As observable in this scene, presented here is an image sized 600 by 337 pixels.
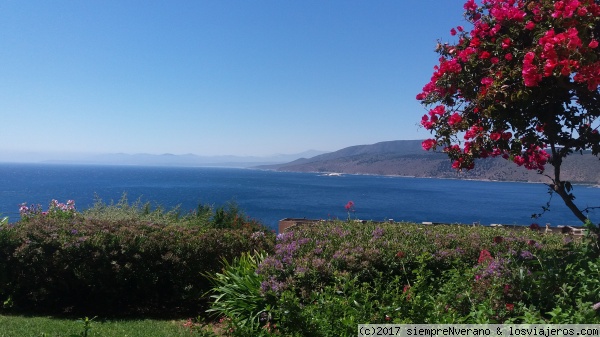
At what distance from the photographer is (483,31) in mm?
4020

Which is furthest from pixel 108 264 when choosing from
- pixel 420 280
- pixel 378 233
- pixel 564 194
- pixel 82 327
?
pixel 564 194

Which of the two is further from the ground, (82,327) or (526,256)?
(526,256)

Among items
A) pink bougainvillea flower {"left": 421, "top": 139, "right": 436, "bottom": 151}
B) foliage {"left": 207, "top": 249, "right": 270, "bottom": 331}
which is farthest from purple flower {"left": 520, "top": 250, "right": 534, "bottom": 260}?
foliage {"left": 207, "top": 249, "right": 270, "bottom": 331}

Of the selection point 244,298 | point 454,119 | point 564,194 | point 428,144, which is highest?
point 454,119

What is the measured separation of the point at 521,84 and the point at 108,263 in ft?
17.4

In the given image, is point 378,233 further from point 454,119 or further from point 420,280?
point 420,280

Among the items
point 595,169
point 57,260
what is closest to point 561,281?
point 57,260

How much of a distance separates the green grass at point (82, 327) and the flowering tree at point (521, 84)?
3.73 meters

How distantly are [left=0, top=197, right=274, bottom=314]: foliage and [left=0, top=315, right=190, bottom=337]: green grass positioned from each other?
1.55 feet

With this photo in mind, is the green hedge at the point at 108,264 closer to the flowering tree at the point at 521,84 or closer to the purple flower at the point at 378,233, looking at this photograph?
the purple flower at the point at 378,233

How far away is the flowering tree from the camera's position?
332 centimetres

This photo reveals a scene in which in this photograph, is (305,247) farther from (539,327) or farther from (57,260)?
(57,260)

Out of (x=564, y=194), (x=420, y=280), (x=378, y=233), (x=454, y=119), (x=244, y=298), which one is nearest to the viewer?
(x=420, y=280)

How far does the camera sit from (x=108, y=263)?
6.11 metres
